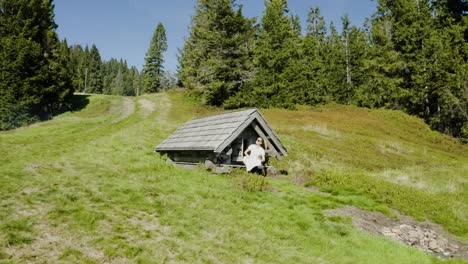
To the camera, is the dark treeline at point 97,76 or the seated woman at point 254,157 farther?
the dark treeline at point 97,76

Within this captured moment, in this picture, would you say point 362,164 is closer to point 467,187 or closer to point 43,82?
point 467,187

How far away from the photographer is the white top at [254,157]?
1400cm

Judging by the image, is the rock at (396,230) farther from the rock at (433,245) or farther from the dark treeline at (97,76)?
the dark treeline at (97,76)

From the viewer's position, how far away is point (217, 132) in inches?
559

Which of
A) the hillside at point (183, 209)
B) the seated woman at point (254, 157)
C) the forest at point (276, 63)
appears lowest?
the hillside at point (183, 209)

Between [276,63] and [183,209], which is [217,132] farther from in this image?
[276,63]

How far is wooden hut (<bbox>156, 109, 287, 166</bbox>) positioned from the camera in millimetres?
13578

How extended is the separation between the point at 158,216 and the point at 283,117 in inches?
1226

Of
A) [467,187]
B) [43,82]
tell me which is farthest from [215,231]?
[43,82]

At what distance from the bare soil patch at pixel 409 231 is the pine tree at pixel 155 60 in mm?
82467

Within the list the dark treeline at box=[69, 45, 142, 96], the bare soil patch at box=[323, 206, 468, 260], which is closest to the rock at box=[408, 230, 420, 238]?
the bare soil patch at box=[323, 206, 468, 260]

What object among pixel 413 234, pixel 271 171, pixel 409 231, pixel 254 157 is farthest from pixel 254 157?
pixel 413 234

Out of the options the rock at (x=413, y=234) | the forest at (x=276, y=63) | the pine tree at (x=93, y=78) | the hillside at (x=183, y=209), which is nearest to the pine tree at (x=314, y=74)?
the forest at (x=276, y=63)

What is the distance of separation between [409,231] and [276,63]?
124ft
